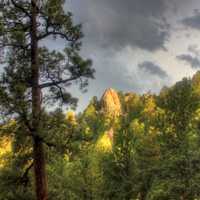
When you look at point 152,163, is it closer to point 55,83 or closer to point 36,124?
point 55,83

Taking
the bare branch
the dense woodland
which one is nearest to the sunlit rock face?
the dense woodland

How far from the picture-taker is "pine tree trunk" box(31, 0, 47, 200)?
14.1 m

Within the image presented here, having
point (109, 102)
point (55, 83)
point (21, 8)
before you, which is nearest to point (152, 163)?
point (55, 83)

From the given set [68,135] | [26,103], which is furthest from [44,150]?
[26,103]

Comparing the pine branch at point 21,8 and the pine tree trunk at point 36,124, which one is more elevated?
the pine branch at point 21,8

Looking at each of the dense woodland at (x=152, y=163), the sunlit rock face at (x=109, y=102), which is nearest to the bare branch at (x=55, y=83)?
the dense woodland at (x=152, y=163)

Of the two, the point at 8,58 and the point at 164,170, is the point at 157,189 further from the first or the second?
the point at 8,58

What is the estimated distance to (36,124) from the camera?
14.0 meters

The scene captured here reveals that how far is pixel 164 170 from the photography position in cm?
3741

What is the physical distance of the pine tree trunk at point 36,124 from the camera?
1411 centimetres

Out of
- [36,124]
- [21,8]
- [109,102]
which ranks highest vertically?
[109,102]

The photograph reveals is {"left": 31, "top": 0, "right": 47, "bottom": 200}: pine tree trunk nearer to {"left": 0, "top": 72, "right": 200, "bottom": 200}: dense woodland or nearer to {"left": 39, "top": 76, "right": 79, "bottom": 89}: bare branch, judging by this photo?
{"left": 39, "top": 76, "right": 79, "bottom": 89}: bare branch

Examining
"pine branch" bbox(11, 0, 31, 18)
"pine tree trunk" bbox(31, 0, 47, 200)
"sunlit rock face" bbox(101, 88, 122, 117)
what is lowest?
"pine tree trunk" bbox(31, 0, 47, 200)

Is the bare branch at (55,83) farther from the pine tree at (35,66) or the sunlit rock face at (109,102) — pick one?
the sunlit rock face at (109,102)
